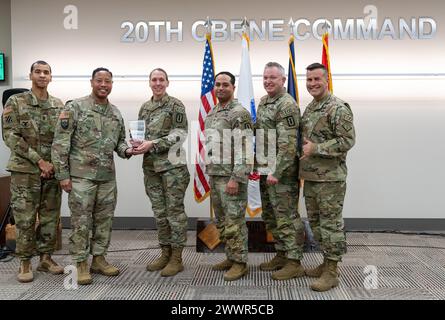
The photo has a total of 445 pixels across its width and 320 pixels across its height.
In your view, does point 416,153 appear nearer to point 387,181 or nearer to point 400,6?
point 387,181

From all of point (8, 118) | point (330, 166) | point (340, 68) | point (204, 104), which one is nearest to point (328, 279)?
point (330, 166)

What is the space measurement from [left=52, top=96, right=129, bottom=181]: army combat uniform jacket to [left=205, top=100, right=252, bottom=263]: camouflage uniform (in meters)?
0.77

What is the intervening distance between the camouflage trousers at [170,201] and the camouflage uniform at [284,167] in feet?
2.10

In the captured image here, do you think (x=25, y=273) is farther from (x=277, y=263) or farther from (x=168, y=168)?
(x=277, y=263)

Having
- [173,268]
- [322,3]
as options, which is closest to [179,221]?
[173,268]

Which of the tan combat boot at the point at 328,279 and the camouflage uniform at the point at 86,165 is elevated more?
the camouflage uniform at the point at 86,165

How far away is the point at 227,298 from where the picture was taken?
2.80 metres

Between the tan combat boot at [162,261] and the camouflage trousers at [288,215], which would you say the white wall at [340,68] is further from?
the camouflage trousers at [288,215]

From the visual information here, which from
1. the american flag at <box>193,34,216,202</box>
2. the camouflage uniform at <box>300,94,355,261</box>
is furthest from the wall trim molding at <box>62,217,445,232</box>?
the camouflage uniform at <box>300,94,355,261</box>

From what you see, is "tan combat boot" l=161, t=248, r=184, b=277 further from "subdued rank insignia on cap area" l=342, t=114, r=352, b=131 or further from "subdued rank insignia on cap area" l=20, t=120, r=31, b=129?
"subdued rank insignia on cap area" l=342, t=114, r=352, b=131

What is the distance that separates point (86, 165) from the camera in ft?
10.2

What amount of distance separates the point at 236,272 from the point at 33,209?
163 cm

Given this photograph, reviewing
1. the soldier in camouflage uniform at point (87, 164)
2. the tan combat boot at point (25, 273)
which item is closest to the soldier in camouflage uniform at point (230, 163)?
the soldier in camouflage uniform at point (87, 164)

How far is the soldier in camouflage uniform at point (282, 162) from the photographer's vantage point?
10.2 ft
